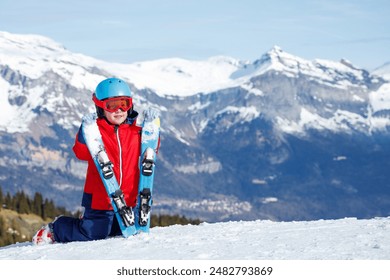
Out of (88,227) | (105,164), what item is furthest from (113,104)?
(88,227)

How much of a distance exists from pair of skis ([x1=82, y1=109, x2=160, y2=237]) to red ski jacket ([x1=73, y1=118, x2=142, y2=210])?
0.20 m

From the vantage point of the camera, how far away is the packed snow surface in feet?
42.7

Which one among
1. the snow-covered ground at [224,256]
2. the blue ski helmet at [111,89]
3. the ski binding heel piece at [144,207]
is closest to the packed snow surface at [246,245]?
the snow-covered ground at [224,256]

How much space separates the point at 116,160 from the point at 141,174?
0.61m

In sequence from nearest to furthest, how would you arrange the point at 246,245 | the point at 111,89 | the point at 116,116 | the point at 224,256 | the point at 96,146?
the point at 224,256, the point at 246,245, the point at 96,146, the point at 111,89, the point at 116,116

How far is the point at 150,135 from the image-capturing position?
17.5 metres

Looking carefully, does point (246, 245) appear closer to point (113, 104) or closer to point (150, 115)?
point (150, 115)

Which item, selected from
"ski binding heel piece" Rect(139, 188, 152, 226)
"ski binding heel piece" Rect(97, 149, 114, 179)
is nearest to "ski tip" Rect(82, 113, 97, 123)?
"ski binding heel piece" Rect(97, 149, 114, 179)

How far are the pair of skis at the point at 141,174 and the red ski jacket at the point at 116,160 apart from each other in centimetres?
20

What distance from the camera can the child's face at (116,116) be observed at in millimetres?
17297

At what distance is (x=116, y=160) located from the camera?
17359 mm
